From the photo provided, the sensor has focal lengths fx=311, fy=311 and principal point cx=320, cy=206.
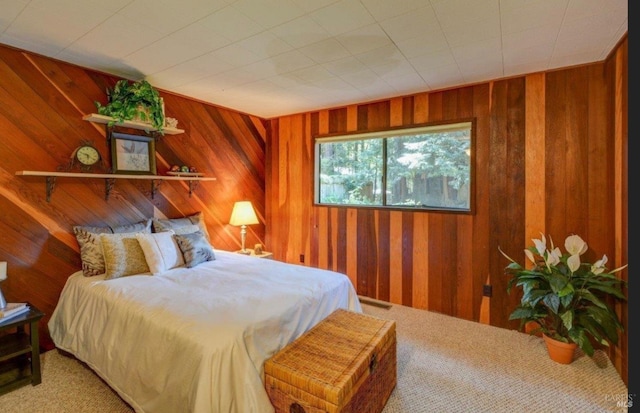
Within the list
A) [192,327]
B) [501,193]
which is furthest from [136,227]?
[501,193]

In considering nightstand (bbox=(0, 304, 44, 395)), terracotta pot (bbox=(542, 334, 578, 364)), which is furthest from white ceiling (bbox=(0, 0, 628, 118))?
terracotta pot (bbox=(542, 334, 578, 364))

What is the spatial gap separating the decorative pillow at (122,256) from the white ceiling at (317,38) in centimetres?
150

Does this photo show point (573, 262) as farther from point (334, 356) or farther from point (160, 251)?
point (160, 251)

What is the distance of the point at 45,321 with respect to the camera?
8.37ft

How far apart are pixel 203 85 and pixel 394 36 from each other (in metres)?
2.01

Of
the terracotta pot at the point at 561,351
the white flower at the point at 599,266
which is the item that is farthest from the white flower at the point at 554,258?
the terracotta pot at the point at 561,351

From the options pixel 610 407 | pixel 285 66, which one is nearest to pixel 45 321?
pixel 285 66

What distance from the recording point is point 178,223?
3266 mm

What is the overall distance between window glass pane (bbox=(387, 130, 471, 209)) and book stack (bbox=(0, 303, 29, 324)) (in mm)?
3400

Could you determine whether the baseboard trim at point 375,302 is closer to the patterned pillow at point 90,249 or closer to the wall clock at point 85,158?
the patterned pillow at point 90,249

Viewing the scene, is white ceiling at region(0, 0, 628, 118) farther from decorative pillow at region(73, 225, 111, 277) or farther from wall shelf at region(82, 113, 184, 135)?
decorative pillow at region(73, 225, 111, 277)

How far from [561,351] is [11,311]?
3.97 meters

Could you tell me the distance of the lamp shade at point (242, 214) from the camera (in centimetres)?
399

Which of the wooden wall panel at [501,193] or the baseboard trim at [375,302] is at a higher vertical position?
the wooden wall panel at [501,193]
